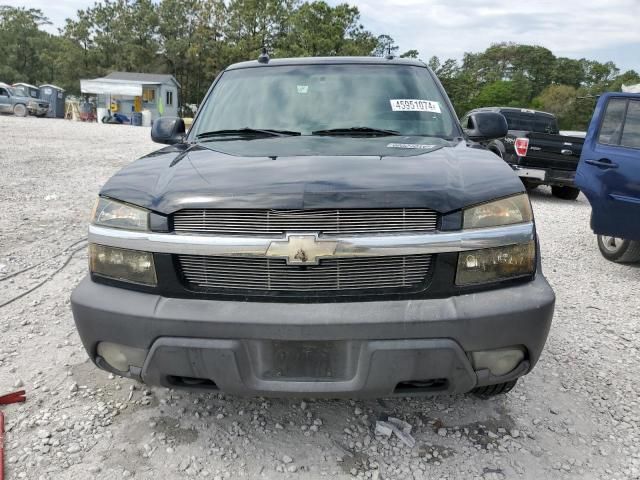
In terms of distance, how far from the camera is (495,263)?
202 centimetres

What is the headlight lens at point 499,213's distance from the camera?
2.00m

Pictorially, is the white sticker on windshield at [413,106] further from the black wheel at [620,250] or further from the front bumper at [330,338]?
the black wheel at [620,250]

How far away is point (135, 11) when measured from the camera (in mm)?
56938

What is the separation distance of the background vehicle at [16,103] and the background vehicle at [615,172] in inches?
1515

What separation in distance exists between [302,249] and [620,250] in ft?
15.6

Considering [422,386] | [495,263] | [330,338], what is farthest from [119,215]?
[495,263]

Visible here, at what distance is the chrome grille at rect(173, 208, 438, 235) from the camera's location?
192 cm

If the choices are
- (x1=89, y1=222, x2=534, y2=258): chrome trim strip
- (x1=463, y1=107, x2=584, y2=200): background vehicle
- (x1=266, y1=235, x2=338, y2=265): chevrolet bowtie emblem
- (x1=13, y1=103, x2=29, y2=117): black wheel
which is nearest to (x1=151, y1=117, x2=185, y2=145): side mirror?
(x1=89, y1=222, x2=534, y2=258): chrome trim strip

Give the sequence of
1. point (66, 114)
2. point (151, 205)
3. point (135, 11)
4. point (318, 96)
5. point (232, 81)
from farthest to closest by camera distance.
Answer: point (135, 11) < point (66, 114) < point (232, 81) < point (318, 96) < point (151, 205)

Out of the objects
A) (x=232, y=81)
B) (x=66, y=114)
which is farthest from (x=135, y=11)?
(x=232, y=81)

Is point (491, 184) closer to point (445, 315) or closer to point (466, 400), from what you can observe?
point (445, 315)

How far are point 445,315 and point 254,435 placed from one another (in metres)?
1.12

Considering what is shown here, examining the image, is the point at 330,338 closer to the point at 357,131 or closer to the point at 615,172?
the point at 357,131

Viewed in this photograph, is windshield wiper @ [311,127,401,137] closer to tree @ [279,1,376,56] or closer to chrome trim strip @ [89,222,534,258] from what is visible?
chrome trim strip @ [89,222,534,258]
